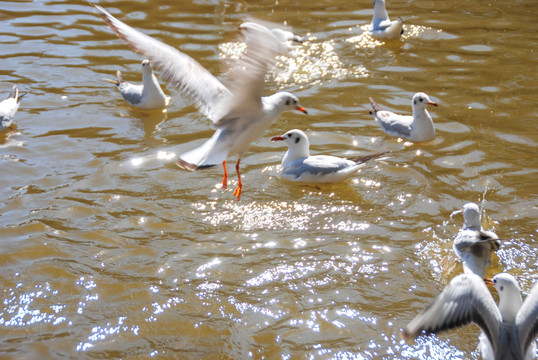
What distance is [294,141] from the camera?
8.12 metres

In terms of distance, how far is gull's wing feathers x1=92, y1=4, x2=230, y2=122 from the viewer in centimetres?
625

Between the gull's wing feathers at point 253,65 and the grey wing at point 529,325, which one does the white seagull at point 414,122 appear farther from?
the grey wing at point 529,325

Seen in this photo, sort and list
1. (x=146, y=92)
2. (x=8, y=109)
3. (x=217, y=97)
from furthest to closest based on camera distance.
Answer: (x=146, y=92), (x=8, y=109), (x=217, y=97)

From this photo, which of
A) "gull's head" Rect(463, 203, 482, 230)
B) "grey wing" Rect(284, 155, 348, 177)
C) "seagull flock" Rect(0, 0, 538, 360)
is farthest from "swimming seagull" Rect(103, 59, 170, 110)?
"gull's head" Rect(463, 203, 482, 230)

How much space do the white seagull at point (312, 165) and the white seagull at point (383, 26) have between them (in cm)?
447

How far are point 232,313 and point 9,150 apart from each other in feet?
15.9

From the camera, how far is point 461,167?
816 cm

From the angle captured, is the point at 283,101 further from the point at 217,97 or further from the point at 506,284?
the point at 506,284

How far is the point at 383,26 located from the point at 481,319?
8131 mm

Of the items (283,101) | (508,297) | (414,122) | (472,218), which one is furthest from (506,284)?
(414,122)

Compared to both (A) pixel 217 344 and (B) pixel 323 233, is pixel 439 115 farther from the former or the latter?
(A) pixel 217 344

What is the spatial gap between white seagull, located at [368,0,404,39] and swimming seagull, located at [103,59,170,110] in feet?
13.3

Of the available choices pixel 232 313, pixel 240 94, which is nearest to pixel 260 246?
pixel 232 313

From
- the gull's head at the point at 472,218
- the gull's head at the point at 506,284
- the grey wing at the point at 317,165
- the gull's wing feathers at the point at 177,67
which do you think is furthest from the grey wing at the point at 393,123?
the gull's head at the point at 506,284
